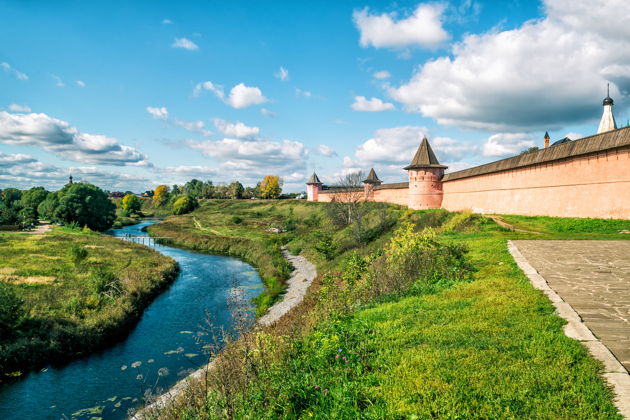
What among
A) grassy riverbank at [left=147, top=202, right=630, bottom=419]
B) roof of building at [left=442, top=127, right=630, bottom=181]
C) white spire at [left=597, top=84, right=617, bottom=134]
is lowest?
grassy riverbank at [left=147, top=202, right=630, bottom=419]

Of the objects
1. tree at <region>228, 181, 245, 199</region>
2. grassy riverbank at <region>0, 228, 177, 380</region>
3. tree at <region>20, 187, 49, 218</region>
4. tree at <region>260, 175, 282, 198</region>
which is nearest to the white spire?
grassy riverbank at <region>0, 228, 177, 380</region>

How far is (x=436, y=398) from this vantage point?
132 inches

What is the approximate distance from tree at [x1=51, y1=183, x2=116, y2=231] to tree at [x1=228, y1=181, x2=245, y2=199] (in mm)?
41372

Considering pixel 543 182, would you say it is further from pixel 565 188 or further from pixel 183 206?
pixel 183 206

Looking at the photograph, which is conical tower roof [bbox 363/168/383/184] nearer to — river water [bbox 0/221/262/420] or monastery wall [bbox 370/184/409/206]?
monastery wall [bbox 370/184/409/206]

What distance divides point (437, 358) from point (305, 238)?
101 ft

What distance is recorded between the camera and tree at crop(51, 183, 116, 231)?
46.1 metres

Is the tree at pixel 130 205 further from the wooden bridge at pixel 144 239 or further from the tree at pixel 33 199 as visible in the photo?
the wooden bridge at pixel 144 239

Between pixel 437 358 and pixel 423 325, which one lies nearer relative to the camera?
pixel 437 358

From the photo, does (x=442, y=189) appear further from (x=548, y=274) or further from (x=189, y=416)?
(x=189, y=416)

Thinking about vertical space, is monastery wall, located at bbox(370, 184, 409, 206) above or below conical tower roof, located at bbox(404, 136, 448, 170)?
below

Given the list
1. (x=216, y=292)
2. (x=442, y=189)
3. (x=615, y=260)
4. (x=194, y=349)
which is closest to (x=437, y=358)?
(x=615, y=260)

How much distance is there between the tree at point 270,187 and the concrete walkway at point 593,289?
8079 cm

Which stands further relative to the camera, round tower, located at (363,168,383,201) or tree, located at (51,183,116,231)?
tree, located at (51,183,116,231)
